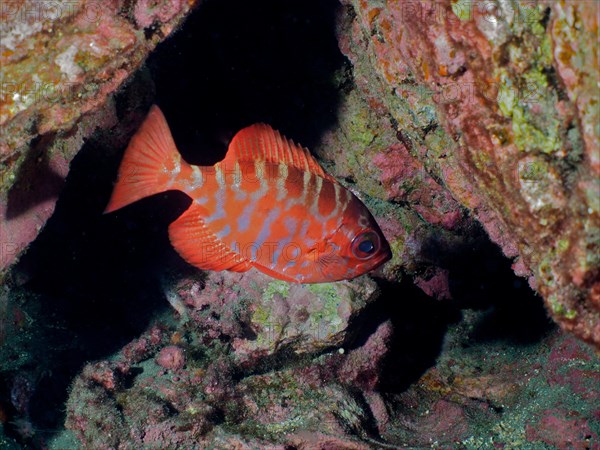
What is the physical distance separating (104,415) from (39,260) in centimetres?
199

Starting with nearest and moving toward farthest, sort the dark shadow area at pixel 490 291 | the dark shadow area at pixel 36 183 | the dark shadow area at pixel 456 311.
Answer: the dark shadow area at pixel 36 183
the dark shadow area at pixel 456 311
the dark shadow area at pixel 490 291

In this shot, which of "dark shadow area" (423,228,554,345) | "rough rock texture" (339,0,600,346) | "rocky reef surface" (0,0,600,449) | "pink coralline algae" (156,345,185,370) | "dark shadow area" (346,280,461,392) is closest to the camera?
"rough rock texture" (339,0,600,346)

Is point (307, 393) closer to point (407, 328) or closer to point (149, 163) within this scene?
point (407, 328)

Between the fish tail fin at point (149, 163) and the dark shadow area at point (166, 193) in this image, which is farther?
the dark shadow area at point (166, 193)

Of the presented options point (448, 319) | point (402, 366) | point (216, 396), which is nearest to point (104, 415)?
point (216, 396)

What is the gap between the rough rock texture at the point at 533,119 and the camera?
2.15 metres


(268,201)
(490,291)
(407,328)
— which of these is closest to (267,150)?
(268,201)

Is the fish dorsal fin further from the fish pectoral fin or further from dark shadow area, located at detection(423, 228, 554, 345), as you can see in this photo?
dark shadow area, located at detection(423, 228, 554, 345)

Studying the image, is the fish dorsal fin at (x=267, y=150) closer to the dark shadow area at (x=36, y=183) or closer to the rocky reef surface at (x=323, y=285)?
the rocky reef surface at (x=323, y=285)

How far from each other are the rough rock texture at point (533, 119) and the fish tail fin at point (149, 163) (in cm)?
177

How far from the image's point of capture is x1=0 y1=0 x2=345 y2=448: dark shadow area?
4887 mm

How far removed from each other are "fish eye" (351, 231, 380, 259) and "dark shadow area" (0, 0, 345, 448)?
253 centimetres

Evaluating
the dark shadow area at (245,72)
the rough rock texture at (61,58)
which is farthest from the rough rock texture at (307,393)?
the rough rock texture at (61,58)

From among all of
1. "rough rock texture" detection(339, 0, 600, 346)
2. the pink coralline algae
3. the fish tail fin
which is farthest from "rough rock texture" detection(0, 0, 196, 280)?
the pink coralline algae
